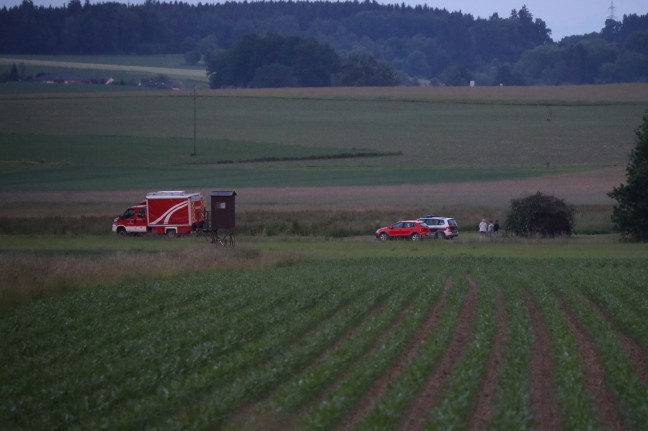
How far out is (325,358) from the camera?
14.1 metres

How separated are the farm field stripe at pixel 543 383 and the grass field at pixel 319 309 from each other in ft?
0.14

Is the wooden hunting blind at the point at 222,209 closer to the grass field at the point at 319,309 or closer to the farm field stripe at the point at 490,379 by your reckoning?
the grass field at the point at 319,309

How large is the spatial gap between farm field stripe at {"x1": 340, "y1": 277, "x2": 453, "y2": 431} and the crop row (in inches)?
1.7

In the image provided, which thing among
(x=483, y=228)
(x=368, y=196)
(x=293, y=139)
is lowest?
(x=483, y=228)

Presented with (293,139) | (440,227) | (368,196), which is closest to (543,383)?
(440,227)

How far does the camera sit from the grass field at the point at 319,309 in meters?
11.5

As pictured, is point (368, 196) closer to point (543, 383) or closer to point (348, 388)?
point (543, 383)

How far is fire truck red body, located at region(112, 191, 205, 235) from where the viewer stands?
47.2 meters

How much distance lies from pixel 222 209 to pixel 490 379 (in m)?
28.5

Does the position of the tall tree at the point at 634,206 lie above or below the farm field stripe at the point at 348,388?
above

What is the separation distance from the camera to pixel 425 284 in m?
24.4

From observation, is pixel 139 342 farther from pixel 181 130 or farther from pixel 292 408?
pixel 181 130

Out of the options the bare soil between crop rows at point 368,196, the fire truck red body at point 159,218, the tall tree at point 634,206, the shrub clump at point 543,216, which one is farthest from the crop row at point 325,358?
the bare soil between crop rows at point 368,196

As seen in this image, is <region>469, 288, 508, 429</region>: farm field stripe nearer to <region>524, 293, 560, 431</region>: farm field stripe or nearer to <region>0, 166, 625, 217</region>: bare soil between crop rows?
<region>524, 293, 560, 431</region>: farm field stripe
